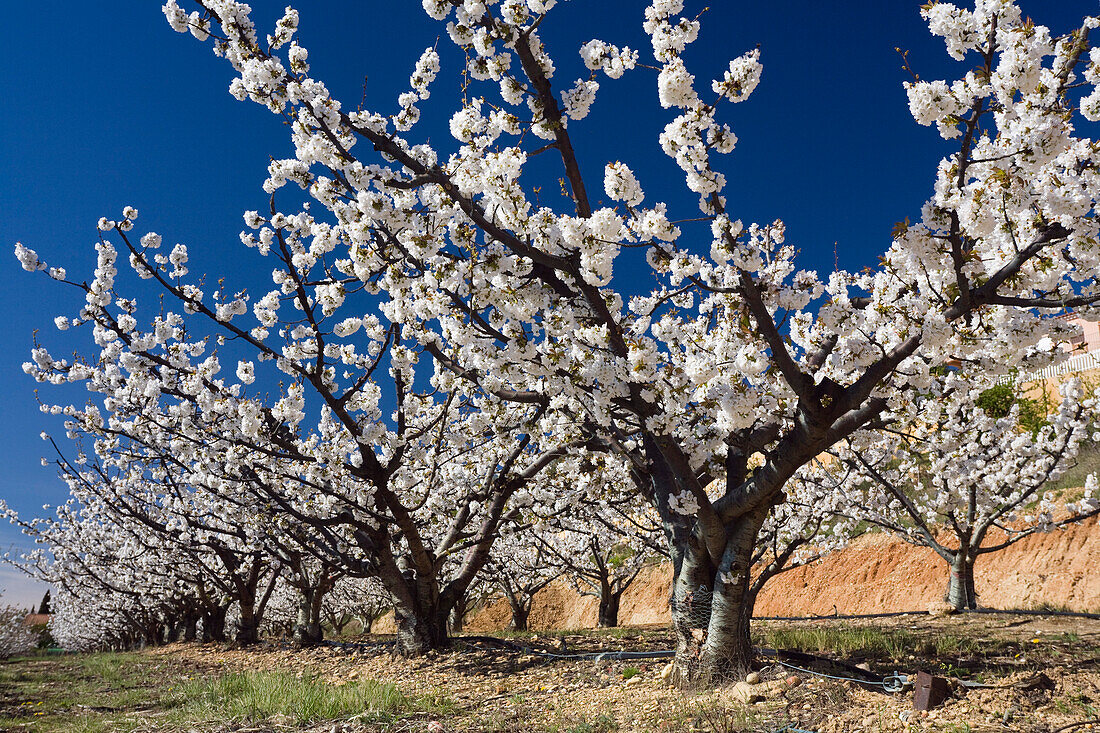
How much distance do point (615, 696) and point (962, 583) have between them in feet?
29.6

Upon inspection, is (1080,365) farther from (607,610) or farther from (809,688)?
(809,688)

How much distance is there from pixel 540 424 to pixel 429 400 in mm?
2895

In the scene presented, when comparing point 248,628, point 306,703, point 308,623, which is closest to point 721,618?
point 306,703

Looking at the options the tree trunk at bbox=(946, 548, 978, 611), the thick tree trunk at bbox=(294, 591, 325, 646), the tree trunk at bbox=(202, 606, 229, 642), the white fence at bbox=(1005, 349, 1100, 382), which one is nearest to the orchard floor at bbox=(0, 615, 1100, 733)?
the tree trunk at bbox=(946, 548, 978, 611)

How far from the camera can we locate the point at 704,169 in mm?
4180

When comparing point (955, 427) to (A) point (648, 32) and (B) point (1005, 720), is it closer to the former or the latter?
(B) point (1005, 720)

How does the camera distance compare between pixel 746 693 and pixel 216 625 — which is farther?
pixel 216 625

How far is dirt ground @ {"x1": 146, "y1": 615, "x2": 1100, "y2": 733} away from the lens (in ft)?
14.0

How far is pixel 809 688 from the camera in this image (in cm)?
493

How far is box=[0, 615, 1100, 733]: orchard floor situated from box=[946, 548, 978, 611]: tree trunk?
5.05 feet

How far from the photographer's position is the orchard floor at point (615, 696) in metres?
4.35

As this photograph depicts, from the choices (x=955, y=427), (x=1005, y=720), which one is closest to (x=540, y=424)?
(x=1005, y=720)

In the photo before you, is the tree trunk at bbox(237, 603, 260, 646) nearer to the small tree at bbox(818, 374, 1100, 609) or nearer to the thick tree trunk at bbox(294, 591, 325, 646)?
the thick tree trunk at bbox(294, 591, 325, 646)

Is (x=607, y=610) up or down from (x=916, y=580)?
down
